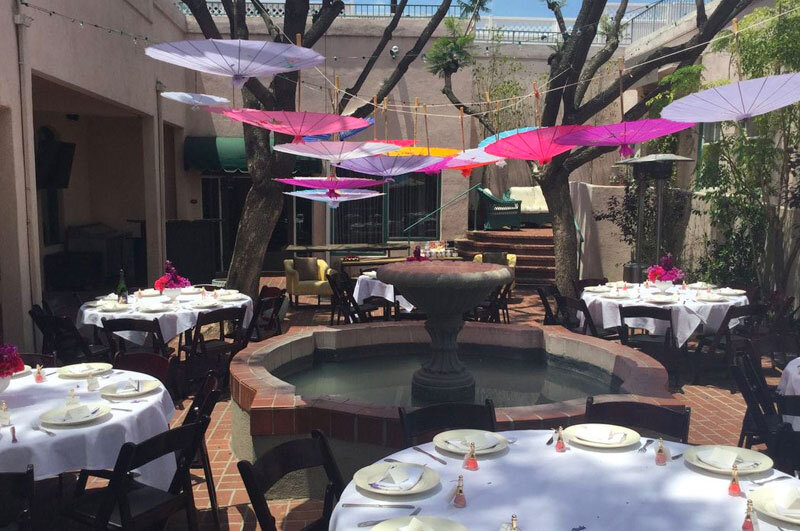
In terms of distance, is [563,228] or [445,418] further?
[563,228]

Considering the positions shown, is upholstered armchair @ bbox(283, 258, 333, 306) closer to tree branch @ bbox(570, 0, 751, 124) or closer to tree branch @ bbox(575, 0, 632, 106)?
tree branch @ bbox(570, 0, 751, 124)

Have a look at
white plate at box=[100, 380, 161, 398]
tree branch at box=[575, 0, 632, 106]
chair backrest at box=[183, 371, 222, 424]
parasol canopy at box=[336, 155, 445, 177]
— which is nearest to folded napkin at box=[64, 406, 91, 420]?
white plate at box=[100, 380, 161, 398]

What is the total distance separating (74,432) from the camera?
12.1ft

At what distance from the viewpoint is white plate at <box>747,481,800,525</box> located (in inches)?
96.0

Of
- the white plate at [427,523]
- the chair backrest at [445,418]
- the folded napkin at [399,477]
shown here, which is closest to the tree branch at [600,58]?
the chair backrest at [445,418]

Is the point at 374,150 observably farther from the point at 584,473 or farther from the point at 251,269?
the point at 584,473

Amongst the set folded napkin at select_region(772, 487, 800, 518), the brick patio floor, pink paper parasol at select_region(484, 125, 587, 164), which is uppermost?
pink paper parasol at select_region(484, 125, 587, 164)

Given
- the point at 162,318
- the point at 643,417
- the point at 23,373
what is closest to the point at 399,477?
the point at 643,417

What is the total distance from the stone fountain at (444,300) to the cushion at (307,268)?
7.35 m

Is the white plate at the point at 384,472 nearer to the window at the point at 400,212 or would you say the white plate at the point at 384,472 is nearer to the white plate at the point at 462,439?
the white plate at the point at 462,439

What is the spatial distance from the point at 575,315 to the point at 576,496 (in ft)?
20.9

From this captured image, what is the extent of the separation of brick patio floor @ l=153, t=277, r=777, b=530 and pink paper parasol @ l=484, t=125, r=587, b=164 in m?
3.03

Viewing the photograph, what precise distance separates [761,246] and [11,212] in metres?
10.1

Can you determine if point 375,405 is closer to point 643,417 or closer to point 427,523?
point 643,417
